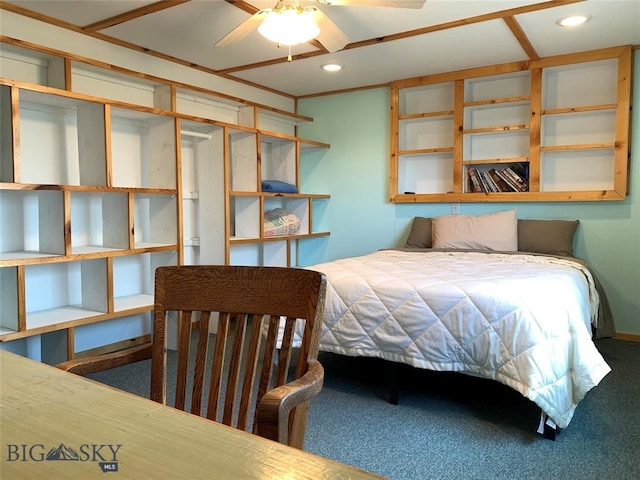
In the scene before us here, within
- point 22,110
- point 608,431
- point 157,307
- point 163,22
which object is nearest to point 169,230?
point 22,110

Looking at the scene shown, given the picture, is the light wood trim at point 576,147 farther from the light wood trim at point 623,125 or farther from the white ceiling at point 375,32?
the white ceiling at point 375,32

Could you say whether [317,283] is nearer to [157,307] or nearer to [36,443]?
[157,307]

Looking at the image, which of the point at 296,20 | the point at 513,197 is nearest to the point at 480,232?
the point at 513,197

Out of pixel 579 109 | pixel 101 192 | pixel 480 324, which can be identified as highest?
pixel 579 109

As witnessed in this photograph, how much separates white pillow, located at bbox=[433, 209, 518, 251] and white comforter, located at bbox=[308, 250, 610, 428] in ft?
2.84

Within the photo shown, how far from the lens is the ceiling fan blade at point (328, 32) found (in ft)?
8.07

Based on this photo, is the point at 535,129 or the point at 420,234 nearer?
the point at 535,129

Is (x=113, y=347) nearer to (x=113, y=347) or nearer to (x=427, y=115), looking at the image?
(x=113, y=347)

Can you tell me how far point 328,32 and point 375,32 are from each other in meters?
0.67

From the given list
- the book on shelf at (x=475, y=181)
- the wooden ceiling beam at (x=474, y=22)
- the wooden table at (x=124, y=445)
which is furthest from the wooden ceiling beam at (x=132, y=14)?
the book on shelf at (x=475, y=181)

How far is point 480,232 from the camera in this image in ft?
12.4

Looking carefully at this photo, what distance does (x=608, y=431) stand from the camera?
2133mm

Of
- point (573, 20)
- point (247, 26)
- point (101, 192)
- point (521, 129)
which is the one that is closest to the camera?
point (247, 26)

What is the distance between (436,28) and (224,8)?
1351 mm
